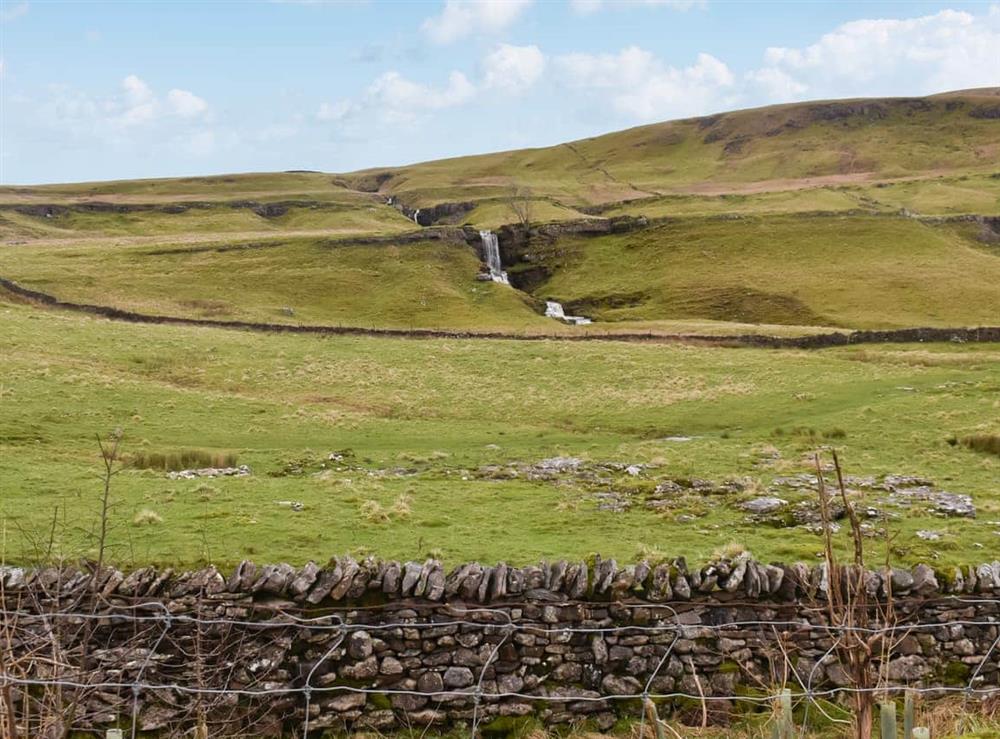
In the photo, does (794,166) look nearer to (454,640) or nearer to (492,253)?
(492,253)

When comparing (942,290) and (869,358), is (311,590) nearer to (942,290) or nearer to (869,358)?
(869,358)

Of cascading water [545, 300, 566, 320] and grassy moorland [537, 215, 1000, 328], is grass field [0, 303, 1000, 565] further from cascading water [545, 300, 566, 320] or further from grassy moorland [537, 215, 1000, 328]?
cascading water [545, 300, 566, 320]

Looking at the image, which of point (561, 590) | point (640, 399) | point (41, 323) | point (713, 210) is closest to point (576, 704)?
point (561, 590)

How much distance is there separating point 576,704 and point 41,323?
158 ft

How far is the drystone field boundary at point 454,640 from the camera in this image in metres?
9.78

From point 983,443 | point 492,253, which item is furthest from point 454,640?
point 492,253

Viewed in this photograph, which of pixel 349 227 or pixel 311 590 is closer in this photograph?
pixel 311 590

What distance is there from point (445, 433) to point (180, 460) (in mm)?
10181

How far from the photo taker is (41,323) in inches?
1921

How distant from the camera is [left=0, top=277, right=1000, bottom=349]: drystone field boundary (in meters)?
53.6

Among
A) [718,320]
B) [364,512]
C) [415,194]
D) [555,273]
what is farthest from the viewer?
[415,194]

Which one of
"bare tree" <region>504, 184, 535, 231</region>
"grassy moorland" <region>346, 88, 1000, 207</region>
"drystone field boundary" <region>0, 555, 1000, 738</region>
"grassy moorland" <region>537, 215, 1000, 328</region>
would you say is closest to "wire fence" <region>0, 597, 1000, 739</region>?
"drystone field boundary" <region>0, 555, 1000, 738</region>

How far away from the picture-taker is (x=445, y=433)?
3117 centimetres

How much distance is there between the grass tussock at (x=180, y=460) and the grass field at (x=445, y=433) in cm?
87
